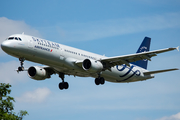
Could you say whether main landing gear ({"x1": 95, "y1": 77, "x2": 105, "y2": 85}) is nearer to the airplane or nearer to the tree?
the airplane

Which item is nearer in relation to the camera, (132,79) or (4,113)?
(4,113)

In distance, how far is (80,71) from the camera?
43.5 m

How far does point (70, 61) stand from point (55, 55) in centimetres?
222

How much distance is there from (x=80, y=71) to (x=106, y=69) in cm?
353

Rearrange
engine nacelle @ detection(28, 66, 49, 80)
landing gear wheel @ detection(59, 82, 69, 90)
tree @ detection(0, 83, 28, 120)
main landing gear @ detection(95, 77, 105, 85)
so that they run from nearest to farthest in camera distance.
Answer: tree @ detection(0, 83, 28, 120)
main landing gear @ detection(95, 77, 105, 85)
engine nacelle @ detection(28, 66, 49, 80)
landing gear wheel @ detection(59, 82, 69, 90)

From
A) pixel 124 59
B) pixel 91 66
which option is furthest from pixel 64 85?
pixel 124 59

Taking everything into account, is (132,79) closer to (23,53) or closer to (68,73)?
(68,73)

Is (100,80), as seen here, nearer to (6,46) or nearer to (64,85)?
(64,85)

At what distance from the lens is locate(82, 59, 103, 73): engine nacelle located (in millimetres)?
42344

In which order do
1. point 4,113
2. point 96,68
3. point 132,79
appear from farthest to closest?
point 132,79, point 96,68, point 4,113

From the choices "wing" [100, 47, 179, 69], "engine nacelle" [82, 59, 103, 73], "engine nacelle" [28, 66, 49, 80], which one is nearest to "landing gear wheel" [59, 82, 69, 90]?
"engine nacelle" [28, 66, 49, 80]

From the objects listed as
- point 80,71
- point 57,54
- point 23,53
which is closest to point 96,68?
point 80,71

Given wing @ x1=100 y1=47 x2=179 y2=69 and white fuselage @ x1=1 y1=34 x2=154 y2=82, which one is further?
wing @ x1=100 y1=47 x2=179 y2=69

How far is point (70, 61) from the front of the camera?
4209 cm
